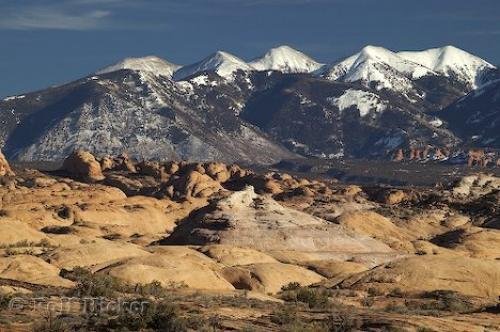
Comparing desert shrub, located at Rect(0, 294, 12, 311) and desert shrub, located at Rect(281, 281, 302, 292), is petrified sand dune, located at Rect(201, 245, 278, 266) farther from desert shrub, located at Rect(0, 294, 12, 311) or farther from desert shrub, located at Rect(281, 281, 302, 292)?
desert shrub, located at Rect(0, 294, 12, 311)

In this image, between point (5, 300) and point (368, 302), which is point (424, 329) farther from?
point (5, 300)

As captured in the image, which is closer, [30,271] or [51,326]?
[51,326]

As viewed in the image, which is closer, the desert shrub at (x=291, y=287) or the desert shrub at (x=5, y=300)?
the desert shrub at (x=5, y=300)

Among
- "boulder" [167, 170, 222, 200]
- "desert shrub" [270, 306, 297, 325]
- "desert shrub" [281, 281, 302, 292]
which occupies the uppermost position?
"desert shrub" [270, 306, 297, 325]

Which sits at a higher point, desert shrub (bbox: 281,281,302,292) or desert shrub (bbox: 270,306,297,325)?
desert shrub (bbox: 270,306,297,325)

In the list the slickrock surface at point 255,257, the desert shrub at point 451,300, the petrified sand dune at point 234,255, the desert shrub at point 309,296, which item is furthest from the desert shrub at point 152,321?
the petrified sand dune at point 234,255

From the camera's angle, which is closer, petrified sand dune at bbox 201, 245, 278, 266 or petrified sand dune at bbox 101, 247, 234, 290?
petrified sand dune at bbox 101, 247, 234, 290

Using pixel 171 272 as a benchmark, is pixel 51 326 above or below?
above

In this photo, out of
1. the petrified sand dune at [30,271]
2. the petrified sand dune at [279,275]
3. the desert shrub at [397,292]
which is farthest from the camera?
the petrified sand dune at [279,275]

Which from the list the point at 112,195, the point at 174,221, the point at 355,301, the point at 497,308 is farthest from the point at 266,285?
the point at 112,195

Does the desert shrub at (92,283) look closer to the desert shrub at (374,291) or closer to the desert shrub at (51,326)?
the desert shrub at (51,326)

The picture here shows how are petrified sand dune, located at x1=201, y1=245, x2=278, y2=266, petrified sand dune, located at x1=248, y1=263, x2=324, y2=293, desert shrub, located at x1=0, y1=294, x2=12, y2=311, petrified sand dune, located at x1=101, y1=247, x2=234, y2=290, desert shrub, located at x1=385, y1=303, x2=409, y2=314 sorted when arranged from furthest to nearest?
petrified sand dune, located at x1=201, y1=245, x2=278, y2=266 → petrified sand dune, located at x1=248, y1=263, x2=324, y2=293 → petrified sand dune, located at x1=101, y1=247, x2=234, y2=290 → desert shrub, located at x1=385, y1=303, x2=409, y2=314 → desert shrub, located at x1=0, y1=294, x2=12, y2=311

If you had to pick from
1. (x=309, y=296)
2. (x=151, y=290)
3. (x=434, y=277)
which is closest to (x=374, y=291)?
(x=434, y=277)

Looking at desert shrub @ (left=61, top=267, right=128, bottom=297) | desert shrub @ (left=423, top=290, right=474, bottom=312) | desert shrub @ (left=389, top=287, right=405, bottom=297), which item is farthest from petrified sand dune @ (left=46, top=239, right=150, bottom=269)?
desert shrub @ (left=423, top=290, right=474, bottom=312)
